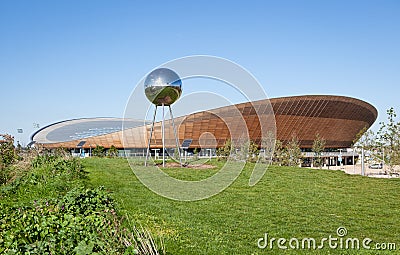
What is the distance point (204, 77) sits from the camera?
11.8 meters

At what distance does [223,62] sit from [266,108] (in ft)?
141

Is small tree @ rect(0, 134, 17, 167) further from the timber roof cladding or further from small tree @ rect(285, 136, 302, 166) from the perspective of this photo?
the timber roof cladding

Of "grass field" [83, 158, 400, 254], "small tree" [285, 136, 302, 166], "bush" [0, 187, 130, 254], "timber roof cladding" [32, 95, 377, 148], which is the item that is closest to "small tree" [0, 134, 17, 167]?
"grass field" [83, 158, 400, 254]

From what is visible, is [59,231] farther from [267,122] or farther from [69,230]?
[267,122]

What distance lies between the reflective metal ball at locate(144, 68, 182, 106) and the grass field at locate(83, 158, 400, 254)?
18.4 feet

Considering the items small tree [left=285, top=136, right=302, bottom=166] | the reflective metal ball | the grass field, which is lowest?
the grass field

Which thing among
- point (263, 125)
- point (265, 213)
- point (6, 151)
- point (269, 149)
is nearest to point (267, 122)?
point (263, 125)

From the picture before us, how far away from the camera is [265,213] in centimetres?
959

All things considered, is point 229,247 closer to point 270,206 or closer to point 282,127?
point 270,206

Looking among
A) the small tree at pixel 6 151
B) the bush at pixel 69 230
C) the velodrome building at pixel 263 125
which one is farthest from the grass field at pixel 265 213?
the velodrome building at pixel 263 125

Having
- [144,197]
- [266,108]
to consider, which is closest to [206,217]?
[144,197]

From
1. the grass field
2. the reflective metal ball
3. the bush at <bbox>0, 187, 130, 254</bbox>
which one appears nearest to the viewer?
the bush at <bbox>0, 187, 130, 254</bbox>

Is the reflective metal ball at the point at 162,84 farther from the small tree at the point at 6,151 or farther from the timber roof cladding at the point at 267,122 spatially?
the timber roof cladding at the point at 267,122

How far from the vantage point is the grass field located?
7047 mm
